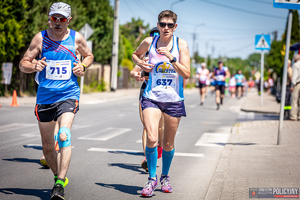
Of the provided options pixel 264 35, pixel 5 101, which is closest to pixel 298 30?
pixel 264 35

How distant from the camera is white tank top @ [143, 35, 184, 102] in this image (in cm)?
485

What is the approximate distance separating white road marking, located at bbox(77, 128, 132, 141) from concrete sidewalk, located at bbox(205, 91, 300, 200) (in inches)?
104

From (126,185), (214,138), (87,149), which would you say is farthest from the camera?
(214,138)

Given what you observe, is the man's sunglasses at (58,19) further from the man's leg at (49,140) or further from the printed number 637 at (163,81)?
the printed number 637 at (163,81)

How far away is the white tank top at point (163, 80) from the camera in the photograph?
4848 millimetres

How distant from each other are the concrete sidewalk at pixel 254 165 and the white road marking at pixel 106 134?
2646 millimetres

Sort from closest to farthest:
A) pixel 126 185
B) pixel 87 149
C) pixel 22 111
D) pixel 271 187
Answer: pixel 271 187 → pixel 126 185 → pixel 87 149 → pixel 22 111

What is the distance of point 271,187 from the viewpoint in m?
4.85

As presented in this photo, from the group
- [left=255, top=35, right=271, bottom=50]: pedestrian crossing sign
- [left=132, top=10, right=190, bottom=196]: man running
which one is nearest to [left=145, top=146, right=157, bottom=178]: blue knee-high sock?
[left=132, top=10, right=190, bottom=196]: man running

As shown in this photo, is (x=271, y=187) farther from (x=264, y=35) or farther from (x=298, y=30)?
(x=298, y=30)

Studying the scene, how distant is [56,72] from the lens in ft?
15.6

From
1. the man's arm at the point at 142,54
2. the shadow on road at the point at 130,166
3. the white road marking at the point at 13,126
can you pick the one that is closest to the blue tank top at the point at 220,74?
the white road marking at the point at 13,126

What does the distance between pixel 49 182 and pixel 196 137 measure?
5095 millimetres

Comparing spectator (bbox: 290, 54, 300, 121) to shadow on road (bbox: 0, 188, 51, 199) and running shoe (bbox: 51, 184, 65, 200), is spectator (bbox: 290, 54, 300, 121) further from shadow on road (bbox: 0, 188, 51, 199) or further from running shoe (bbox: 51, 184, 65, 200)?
running shoe (bbox: 51, 184, 65, 200)
